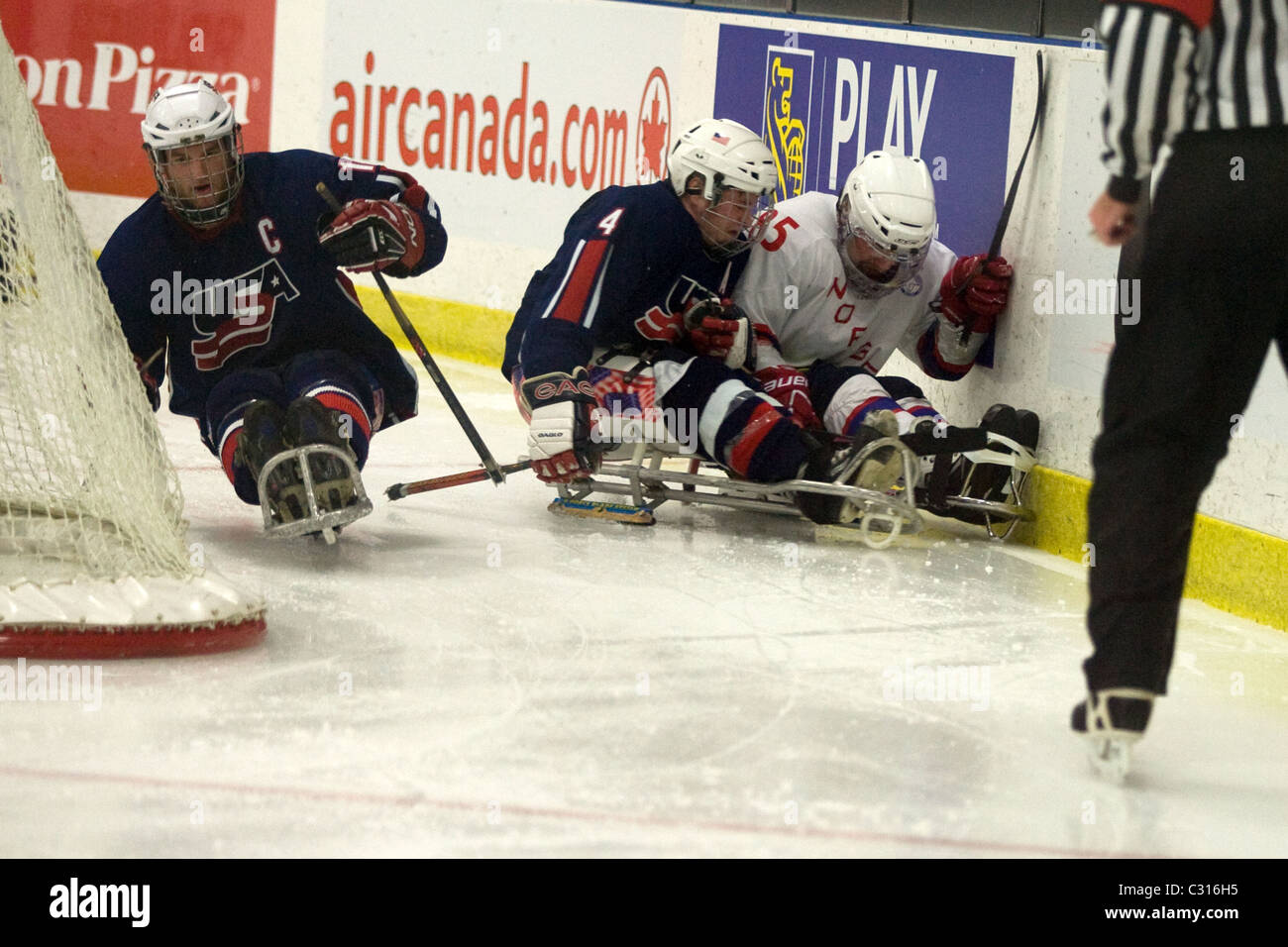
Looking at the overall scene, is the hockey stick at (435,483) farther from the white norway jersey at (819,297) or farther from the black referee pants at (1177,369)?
the black referee pants at (1177,369)

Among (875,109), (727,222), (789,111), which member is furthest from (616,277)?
(789,111)

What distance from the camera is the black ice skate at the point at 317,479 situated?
314cm

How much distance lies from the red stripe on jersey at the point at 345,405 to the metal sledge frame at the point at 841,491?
0.64 metres

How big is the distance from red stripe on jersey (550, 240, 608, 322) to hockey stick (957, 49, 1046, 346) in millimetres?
938

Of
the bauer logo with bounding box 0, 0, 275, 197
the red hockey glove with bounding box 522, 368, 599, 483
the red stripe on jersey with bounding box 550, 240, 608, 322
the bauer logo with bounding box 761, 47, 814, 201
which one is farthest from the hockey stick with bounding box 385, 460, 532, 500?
the bauer logo with bounding box 0, 0, 275, 197

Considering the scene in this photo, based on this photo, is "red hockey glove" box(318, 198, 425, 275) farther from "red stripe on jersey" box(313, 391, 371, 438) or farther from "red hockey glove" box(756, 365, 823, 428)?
"red hockey glove" box(756, 365, 823, 428)

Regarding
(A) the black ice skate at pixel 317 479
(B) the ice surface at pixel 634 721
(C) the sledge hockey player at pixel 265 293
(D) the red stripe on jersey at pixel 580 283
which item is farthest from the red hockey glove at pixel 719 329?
(A) the black ice skate at pixel 317 479

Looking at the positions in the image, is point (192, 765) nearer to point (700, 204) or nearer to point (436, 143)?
point (700, 204)

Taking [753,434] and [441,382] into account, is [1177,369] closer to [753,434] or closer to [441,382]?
[753,434]

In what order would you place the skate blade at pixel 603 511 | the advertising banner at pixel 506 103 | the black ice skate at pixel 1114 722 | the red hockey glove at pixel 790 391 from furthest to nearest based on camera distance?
1. the advertising banner at pixel 506 103
2. the red hockey glove at pixel 790 391
3. the skate blade at pixel 603 511
4. the black ice skate at pixel 1114 722

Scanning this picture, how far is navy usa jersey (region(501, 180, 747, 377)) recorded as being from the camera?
3697 mm

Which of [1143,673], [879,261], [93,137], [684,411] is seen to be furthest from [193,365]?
[93,137]

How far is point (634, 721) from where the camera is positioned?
2.29 m

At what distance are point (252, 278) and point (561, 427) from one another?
748 millimetres
